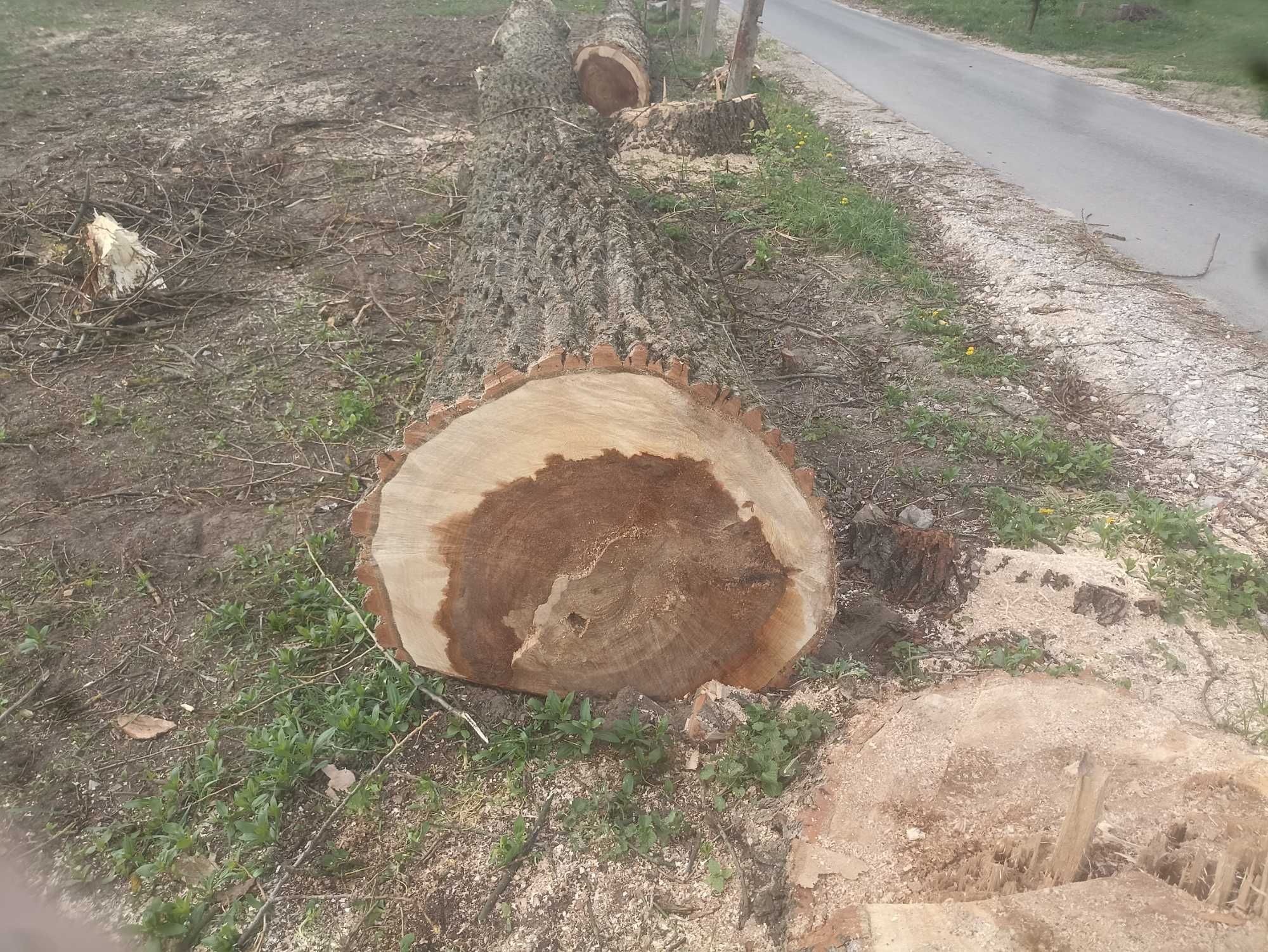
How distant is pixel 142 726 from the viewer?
2527 millimetres

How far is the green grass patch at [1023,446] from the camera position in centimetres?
345

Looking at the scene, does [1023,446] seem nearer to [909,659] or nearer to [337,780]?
[909,659]

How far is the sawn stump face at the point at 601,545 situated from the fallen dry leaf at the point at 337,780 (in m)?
0.39

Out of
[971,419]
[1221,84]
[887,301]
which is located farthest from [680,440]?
[1221,84]

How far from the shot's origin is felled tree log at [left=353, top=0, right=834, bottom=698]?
2.02 meters

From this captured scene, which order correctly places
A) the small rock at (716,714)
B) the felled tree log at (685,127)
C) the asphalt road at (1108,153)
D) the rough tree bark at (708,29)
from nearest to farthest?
the small rock at (716,714)
the asphalt road at (1108,153)
the felled tree log at (685,127)
the rough tree bark at (708,29)

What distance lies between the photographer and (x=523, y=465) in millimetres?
2080

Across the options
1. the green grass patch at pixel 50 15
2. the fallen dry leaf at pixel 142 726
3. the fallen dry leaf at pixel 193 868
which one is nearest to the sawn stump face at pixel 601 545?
the fallen dry leaf at pixel 193 868

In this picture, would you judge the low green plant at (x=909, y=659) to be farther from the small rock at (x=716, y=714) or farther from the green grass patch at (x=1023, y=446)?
the green grass patch at (x=1023, y=446)

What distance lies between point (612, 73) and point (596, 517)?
781 cm

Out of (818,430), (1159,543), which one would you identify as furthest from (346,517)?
(1159,543)

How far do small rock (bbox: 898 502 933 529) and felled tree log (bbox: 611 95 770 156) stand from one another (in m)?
5.33

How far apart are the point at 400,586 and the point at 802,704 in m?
1.24

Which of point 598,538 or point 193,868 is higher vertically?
point 598,538
